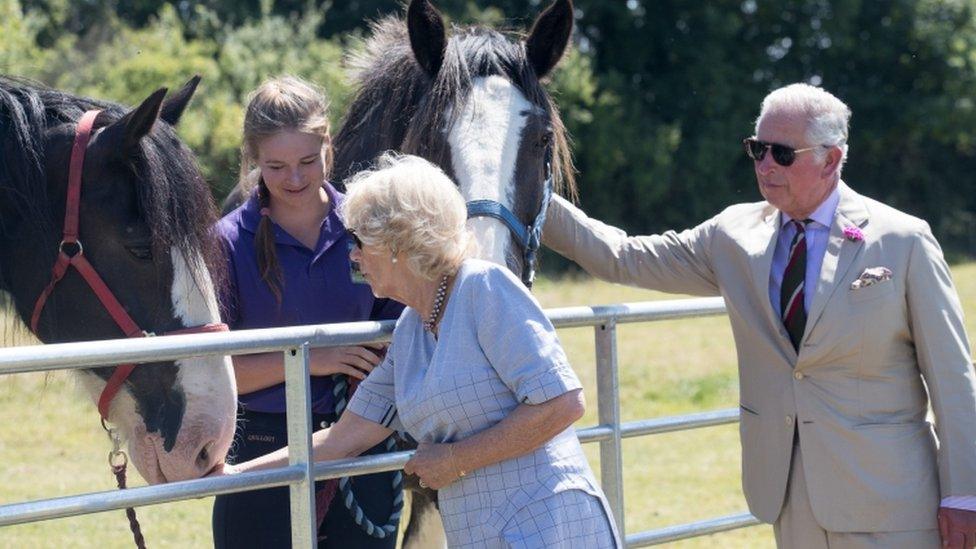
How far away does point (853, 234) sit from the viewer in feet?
10.8

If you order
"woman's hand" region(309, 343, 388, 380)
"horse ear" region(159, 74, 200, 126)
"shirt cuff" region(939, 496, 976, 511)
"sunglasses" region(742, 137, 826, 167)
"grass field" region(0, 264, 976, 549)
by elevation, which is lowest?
"grass field" region(0, 264, 976, 549)

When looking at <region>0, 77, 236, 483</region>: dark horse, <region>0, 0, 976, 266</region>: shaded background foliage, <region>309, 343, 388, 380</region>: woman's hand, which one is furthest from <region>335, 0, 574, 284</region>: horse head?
<region>0, 0, 976, 266</region>: shaded background foliage

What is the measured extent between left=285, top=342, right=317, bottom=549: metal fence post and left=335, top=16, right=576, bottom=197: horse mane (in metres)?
0.99

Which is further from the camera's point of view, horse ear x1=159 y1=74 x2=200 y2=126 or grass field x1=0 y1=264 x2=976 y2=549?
grass field x1=0 y1=264 x2=976 y2=549

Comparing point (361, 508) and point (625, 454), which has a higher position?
point (361, 508)

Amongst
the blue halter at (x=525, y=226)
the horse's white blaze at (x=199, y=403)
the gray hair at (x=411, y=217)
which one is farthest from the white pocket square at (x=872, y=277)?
the horse's white blaze at (x=199, y=403)

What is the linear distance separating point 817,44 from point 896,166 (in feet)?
14.2

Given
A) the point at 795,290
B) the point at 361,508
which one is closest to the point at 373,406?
the point at 361,508

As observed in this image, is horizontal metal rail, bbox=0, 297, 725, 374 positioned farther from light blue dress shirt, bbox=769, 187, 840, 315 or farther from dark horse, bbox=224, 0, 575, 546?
light blue dress shirt, bbox=769, 187, 840, 315

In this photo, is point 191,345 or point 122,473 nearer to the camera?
point 191,345

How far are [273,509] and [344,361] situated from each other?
0.44 metres

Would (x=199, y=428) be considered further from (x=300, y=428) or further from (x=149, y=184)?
(x=149, y=184)

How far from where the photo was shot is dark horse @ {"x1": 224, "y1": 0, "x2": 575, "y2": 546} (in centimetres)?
362

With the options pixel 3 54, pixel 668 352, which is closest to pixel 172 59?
pixel 3 54
